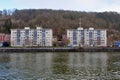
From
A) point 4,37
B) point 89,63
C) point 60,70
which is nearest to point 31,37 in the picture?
point 4,37

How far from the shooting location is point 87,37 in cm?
12462

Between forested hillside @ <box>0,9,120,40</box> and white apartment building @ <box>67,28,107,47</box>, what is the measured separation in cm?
1019

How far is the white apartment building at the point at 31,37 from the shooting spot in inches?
4717

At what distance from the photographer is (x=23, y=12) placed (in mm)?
167625

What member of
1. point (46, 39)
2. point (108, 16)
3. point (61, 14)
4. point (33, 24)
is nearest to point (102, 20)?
point (108, 16)

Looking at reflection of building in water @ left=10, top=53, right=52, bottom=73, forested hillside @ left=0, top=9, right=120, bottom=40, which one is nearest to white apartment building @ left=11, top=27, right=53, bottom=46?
forested hillside @ left=0, top=9, right=120, bottom=40

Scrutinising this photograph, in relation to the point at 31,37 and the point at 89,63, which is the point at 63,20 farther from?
the point at 89,63

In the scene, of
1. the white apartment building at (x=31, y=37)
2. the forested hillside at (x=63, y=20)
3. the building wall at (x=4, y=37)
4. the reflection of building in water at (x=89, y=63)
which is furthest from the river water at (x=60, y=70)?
the forested hillside at (x=63, y=20)

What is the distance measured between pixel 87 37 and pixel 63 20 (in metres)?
29.1

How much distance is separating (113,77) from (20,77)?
7617 millimetres

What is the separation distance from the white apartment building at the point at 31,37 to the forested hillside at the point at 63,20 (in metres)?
15.6

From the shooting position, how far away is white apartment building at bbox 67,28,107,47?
402 feet

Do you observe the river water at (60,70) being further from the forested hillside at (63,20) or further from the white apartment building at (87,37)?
the forested hillside at (63,20)

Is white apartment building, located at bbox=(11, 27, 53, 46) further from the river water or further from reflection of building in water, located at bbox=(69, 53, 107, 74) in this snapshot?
the river water
